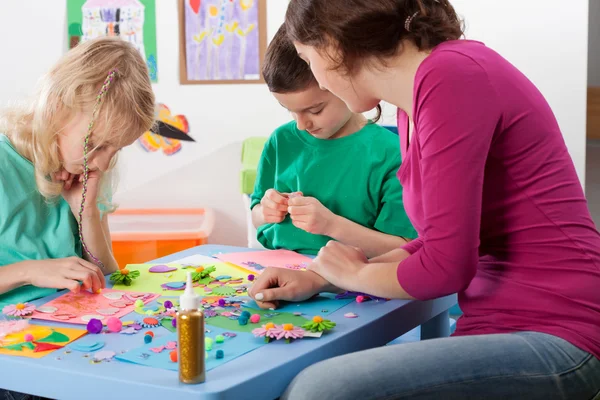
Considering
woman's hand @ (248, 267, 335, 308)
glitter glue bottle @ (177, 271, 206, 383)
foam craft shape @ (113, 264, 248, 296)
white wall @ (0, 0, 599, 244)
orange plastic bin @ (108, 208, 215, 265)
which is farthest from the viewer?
white wall @ (0, 0, 599, 244)

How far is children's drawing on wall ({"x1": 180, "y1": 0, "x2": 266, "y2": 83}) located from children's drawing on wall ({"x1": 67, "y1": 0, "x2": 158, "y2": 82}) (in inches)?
5.7

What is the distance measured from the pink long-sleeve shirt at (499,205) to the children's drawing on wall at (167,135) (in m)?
2.34

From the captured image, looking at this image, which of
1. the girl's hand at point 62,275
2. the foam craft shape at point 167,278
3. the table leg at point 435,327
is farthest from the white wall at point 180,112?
the girl's hand at point 62,275

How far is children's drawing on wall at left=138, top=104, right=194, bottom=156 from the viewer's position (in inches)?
129

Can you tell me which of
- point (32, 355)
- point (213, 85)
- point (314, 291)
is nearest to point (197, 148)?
point (213, 85)

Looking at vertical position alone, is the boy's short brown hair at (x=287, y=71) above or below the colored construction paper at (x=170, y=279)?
above

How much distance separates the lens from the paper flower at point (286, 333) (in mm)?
1033

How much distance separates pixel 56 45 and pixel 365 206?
2153 mm

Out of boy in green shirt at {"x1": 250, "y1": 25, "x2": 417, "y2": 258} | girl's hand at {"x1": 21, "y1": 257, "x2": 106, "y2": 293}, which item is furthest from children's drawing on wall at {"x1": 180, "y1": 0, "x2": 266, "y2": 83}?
girl's hand at {"x1": 21, "y1": 257, "x2": 106, "y2": 293}

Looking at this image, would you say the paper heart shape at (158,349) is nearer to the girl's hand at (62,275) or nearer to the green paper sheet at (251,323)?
the green paper sheet at (251,323)

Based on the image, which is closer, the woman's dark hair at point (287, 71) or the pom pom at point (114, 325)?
the pom pom at point (114, 325)

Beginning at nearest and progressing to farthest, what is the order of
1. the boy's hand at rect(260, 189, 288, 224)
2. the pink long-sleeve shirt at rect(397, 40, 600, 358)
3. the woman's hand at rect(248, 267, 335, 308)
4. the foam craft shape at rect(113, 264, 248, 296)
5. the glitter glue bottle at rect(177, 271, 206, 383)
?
the glitter glue bottle at rect(177, 271, 206, 383)
the pink long-sleeve shirt at rect(397, 40, 600, 358)
the woman's hand at rect(248, 267, 335, 308)
the foam craft shape at rect(113, 264, 248, 296)
the boy's hand at rect(260, 189, 288, 224)

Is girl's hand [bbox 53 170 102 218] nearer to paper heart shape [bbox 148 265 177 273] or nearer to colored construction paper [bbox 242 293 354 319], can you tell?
paper heart shape [bbox 148 265 177 273]

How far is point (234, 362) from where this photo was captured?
3.11 feet
